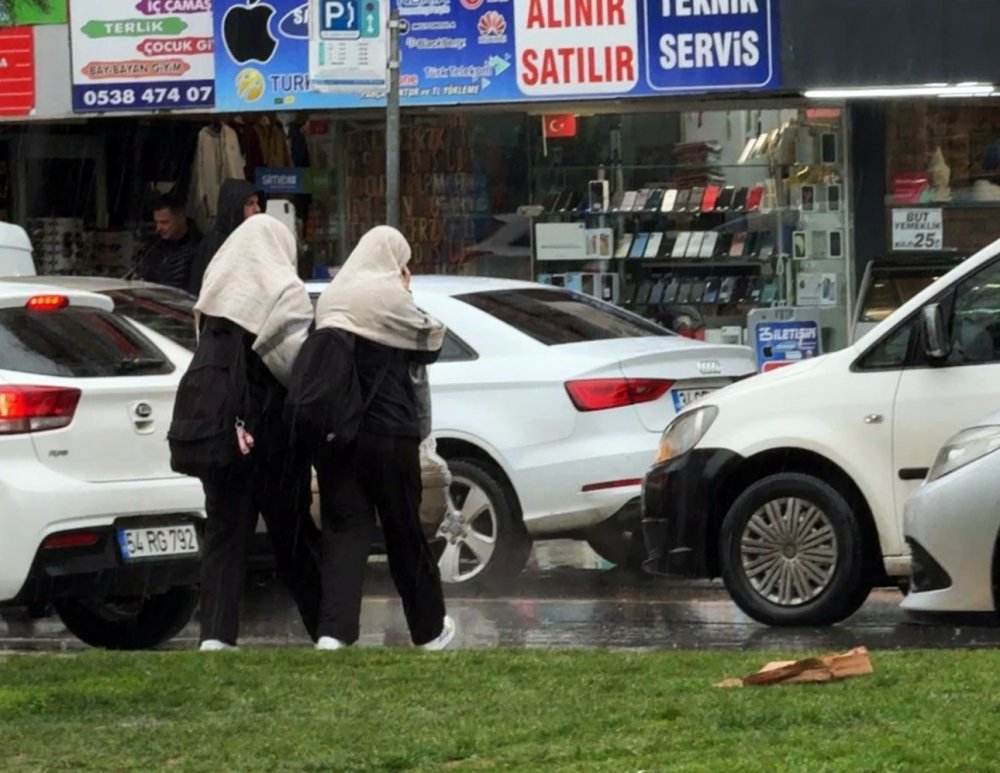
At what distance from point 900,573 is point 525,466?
2.39 metres

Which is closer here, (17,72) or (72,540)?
(72,540)

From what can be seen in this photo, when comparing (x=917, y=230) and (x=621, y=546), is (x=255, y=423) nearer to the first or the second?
(x=621, y=546)

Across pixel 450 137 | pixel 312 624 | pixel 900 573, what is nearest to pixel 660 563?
pixel 900 573

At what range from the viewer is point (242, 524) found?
29.4 ft

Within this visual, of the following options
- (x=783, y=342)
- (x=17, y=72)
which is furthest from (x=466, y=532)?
(x=17, y=72)

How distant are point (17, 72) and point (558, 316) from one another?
21.1 ft

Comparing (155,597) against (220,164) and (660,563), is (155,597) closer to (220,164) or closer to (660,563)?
(660,563)

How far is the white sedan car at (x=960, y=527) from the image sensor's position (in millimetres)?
8539

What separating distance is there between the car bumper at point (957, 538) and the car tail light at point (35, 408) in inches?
132

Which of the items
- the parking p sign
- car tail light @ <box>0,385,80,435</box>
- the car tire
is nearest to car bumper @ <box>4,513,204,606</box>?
car tail light @ <box>0,385,80,435</box>

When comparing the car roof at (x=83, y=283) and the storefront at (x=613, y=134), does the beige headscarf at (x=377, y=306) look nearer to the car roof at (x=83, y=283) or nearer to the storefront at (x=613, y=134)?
the car roof at (x=83, y=283)

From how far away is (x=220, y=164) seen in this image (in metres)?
17.4

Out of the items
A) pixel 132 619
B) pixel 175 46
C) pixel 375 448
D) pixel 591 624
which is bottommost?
pixel 591 624

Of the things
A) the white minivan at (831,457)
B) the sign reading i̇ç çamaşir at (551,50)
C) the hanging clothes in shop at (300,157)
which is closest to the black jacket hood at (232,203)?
the white minivan at (831,457)
